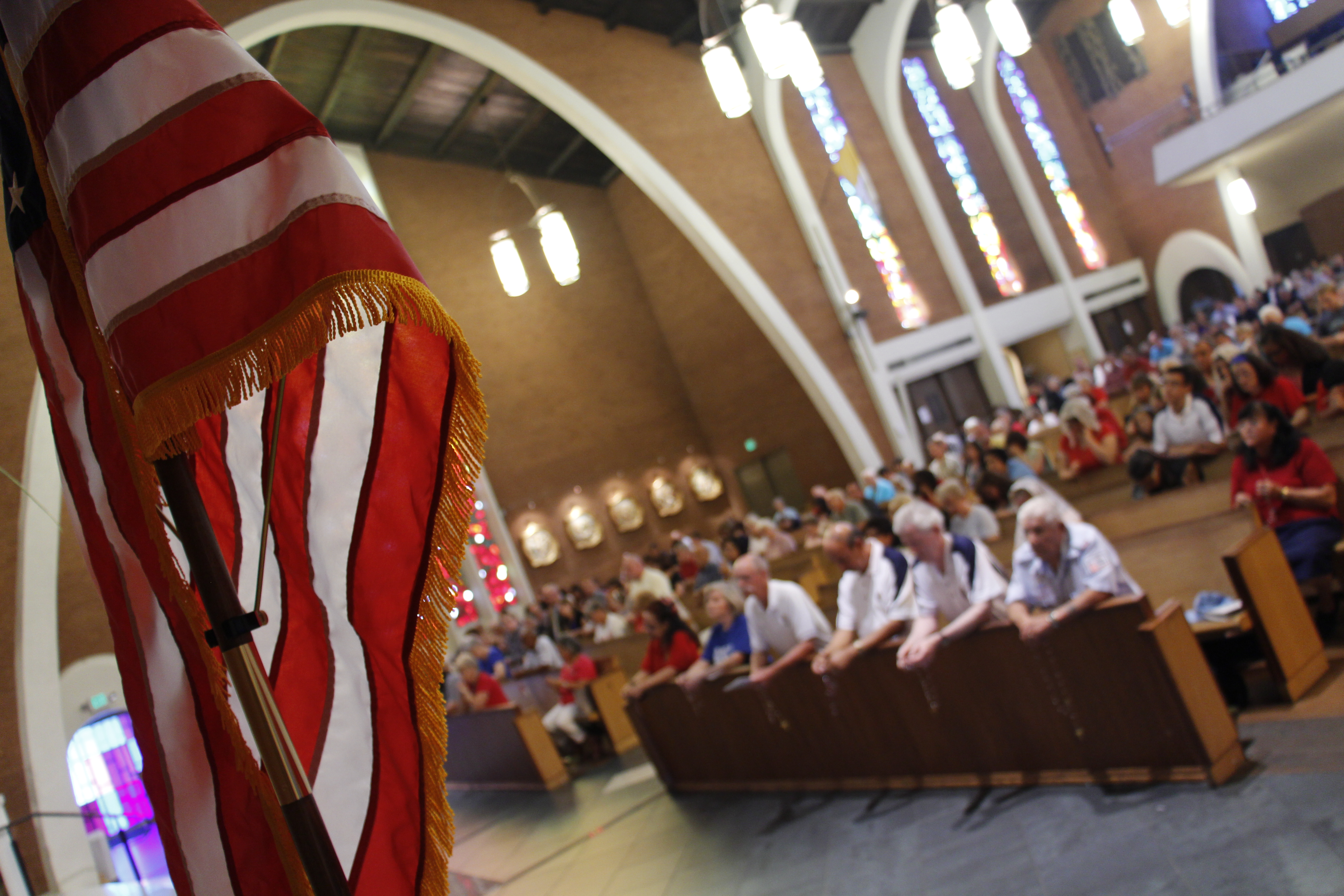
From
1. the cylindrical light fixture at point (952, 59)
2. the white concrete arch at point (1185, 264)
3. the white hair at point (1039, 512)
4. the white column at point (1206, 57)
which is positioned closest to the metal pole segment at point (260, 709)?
the white hair at point (1039, 512)

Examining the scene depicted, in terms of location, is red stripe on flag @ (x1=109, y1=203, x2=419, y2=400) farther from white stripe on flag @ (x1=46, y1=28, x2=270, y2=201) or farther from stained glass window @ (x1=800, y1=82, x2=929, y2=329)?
stained glass window @ (x1=800, y1=82, x2=929, y2=329)

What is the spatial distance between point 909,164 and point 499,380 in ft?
27.4

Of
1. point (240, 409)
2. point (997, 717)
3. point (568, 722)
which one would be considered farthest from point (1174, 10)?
point (240, 409)

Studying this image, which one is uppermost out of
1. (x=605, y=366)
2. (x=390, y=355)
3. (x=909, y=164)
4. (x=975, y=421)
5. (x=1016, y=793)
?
(x=909, y=164)

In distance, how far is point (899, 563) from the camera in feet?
14.8

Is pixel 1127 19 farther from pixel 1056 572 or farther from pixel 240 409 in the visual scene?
pixel 240 409

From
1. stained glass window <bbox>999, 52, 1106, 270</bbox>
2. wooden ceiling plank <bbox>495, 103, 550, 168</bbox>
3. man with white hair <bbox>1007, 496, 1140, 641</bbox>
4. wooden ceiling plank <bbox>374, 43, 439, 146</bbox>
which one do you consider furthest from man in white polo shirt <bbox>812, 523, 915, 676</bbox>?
stained glass window <bbox>999, 52, 1106, 270</bbox>

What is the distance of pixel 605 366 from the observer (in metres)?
18.2

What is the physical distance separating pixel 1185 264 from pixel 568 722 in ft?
58.2

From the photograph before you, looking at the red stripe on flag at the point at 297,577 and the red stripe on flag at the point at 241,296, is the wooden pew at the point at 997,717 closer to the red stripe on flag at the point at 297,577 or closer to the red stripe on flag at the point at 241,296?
the red stripe on flag at the point at 297,577

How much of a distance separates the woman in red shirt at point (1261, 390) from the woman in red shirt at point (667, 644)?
3.38 m

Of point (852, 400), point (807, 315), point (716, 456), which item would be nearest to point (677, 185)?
point (807, 315)

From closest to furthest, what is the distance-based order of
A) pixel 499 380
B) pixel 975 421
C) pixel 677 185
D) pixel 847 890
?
pixel 847 890, pixel 975 421, pixel 677 185, pixel 499 380

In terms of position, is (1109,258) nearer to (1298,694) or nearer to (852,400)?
(852,400)
